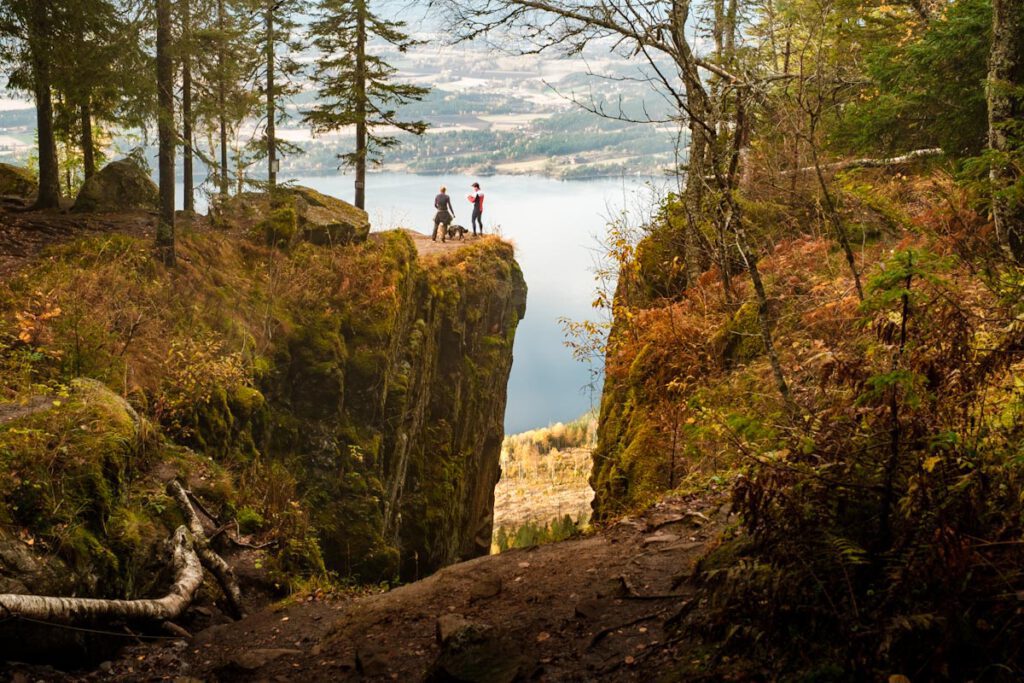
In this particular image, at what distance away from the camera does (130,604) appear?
6188 mm

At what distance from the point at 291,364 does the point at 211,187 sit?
4.42m

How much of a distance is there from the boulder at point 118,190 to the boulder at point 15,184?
1.97 m

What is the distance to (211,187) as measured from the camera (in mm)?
16531

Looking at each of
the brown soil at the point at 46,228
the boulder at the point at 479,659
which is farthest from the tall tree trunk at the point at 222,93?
the boulder at the point at 479,659

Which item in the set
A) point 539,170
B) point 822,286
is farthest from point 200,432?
point 539,170

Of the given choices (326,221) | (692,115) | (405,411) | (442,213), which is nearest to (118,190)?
(326,221)

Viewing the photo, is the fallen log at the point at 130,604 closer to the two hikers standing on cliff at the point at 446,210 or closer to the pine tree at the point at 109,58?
the pine tree at the point at 109,58

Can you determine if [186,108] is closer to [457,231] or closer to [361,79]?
[361,79]

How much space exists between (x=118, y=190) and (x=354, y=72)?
8.26 m

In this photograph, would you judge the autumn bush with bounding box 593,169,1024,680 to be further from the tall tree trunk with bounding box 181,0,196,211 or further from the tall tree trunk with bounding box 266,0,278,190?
the tall tree trunk with bounding box 266,0,278,190

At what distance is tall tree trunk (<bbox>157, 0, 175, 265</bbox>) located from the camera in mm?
13547

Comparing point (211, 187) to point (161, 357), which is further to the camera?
point (211, 187)

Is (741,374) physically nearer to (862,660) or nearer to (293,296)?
(862,660)

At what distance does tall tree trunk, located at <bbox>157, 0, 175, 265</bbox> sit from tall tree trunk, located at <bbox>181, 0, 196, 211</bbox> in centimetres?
32
